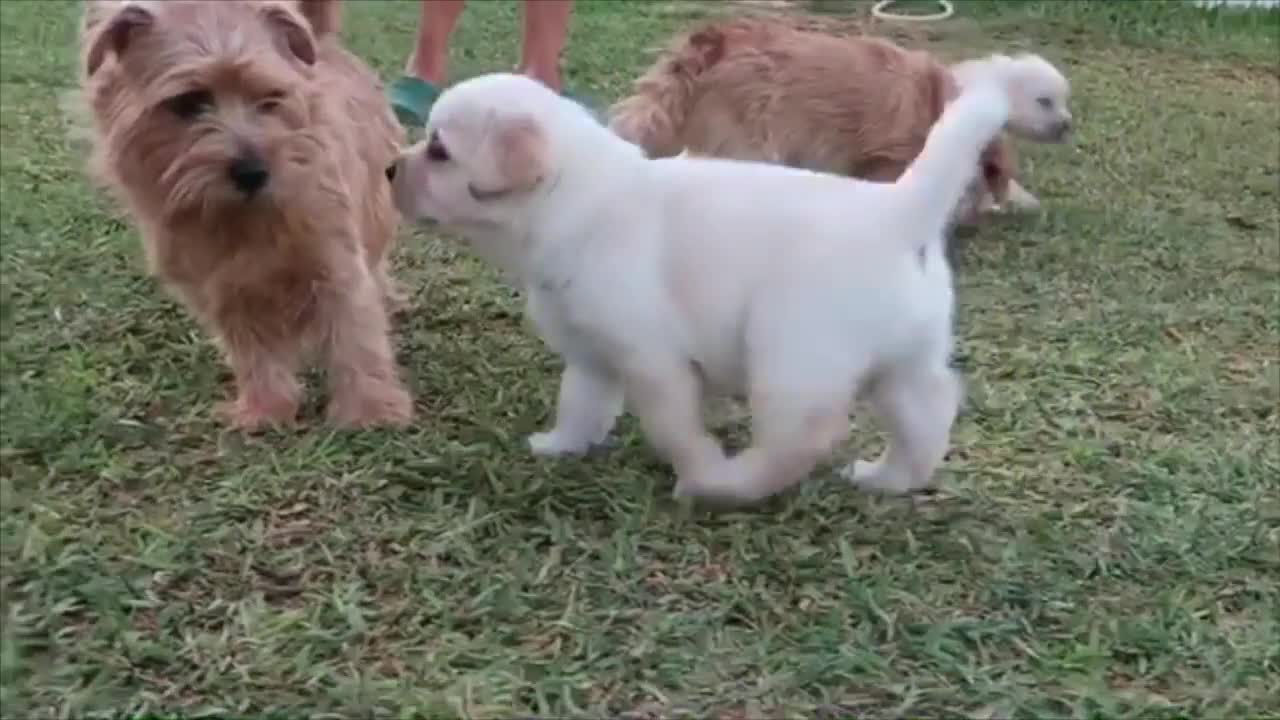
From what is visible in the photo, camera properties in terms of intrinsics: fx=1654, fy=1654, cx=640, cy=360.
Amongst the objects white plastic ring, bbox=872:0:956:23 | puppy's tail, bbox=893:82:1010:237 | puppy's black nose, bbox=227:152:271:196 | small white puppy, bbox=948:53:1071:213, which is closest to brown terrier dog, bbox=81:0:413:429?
puppy's black nose, bbox=227:152:271:196

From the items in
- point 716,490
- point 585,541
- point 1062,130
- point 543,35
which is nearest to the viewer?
point 585,541

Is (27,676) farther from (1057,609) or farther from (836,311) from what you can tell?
(1057,609)

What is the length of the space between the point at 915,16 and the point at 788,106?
140 inches

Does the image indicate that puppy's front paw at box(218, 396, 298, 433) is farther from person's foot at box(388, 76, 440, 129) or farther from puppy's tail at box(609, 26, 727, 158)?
person's foot at box(388, 76, 440, 129)

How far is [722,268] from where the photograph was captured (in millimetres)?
2275

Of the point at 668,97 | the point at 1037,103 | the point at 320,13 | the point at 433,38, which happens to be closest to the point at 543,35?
the point at 433,38

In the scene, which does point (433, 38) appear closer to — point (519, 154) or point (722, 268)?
point (519, 154)

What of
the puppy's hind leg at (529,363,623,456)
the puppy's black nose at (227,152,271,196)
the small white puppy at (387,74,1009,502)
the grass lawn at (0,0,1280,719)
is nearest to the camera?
the grass lawn at (0,0,1280,719)

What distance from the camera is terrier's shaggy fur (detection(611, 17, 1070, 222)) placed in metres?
4.31

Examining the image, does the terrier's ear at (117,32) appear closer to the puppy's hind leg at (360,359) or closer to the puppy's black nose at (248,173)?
the puppy's black nose at (248,173)

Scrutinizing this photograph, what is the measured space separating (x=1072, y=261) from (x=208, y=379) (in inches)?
82.1

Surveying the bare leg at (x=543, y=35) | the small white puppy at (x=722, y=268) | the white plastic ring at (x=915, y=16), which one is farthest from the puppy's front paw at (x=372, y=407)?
the white plastic ring at (x=915, y=16)

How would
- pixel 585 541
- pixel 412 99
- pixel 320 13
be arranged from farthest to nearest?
1. pixel 412 99
2. pixel 320 13
3. pixel 585 541

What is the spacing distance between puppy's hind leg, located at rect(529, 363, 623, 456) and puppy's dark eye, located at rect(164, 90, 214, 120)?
0.72m
